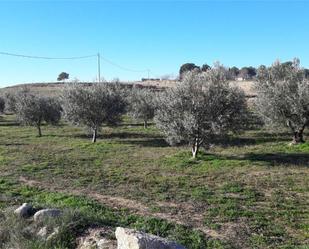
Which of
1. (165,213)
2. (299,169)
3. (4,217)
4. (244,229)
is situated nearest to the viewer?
(4,217)

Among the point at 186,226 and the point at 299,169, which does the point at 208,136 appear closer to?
the point at 299,169

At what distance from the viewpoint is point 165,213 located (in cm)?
1253

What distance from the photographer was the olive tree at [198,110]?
22062mm

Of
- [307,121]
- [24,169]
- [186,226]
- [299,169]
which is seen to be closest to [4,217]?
[186,226]

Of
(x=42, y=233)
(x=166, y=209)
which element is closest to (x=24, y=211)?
(x=42, y=233)

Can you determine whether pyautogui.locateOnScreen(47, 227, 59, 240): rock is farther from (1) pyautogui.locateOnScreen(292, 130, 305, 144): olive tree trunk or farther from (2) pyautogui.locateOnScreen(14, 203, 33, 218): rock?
(1) pyautogui.locateOnScreen(292, 130, 305, 144): olive tree trunk

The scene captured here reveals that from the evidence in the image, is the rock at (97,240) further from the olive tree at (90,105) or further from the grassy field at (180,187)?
the olive tree at (90,105)

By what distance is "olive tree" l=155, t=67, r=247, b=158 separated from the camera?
22062 millimetres

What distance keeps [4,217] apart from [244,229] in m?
5.75

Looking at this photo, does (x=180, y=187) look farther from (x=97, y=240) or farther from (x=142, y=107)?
(x=142, y=107)

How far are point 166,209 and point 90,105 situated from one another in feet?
64.3

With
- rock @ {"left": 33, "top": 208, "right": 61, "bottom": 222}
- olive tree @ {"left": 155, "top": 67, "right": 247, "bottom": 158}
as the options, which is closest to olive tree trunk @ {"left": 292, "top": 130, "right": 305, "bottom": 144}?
olive tree @ {"left": 155, "top": 67, "right": 247, "bottom": 158}

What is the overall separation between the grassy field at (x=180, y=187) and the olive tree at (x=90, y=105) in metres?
3.32

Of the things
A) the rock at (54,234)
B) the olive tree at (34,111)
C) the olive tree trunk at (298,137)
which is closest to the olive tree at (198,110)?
the olive tree trunk at (298,137)
